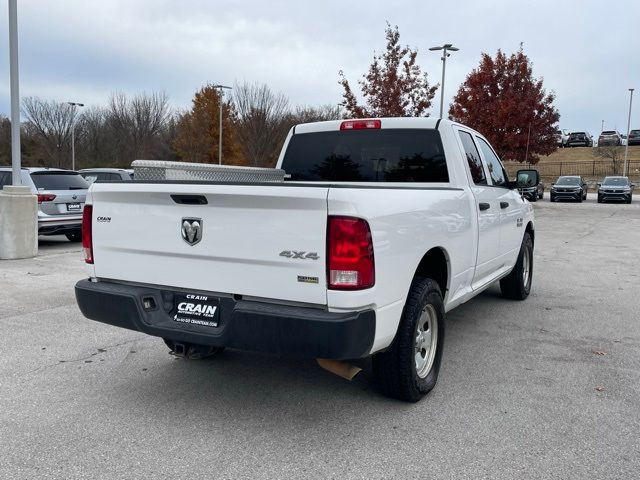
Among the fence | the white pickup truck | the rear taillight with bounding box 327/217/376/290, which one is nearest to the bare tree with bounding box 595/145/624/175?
the fence

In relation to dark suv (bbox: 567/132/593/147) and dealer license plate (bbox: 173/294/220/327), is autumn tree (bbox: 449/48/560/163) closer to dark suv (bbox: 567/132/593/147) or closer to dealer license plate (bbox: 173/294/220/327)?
dealer license plate (bbox: 173/294/220/327)

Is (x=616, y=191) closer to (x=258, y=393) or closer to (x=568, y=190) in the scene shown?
(x=568, y=190)

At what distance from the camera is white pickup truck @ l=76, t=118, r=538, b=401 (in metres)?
3.02

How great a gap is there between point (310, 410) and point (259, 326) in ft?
3.00

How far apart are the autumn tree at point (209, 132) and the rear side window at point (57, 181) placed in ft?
103

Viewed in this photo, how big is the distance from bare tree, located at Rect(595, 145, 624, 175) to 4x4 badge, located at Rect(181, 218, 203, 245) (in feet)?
Result: 181

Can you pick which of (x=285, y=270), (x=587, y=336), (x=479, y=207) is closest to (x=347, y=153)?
(x=479, y=207)

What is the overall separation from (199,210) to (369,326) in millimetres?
1193

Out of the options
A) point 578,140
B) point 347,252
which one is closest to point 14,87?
point 347,252

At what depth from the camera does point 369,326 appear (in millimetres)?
3096

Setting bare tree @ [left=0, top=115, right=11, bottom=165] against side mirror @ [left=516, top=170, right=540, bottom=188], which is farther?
bare tree @ [left=0, top=115, right=11, bottom=165]

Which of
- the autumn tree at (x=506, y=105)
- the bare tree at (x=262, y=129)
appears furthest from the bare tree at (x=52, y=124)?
the autumn tree at (x=506, y=105)

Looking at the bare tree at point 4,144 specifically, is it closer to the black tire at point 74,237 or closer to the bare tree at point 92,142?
the bare tree at point 92,142

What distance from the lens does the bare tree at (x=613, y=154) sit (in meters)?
51.7
